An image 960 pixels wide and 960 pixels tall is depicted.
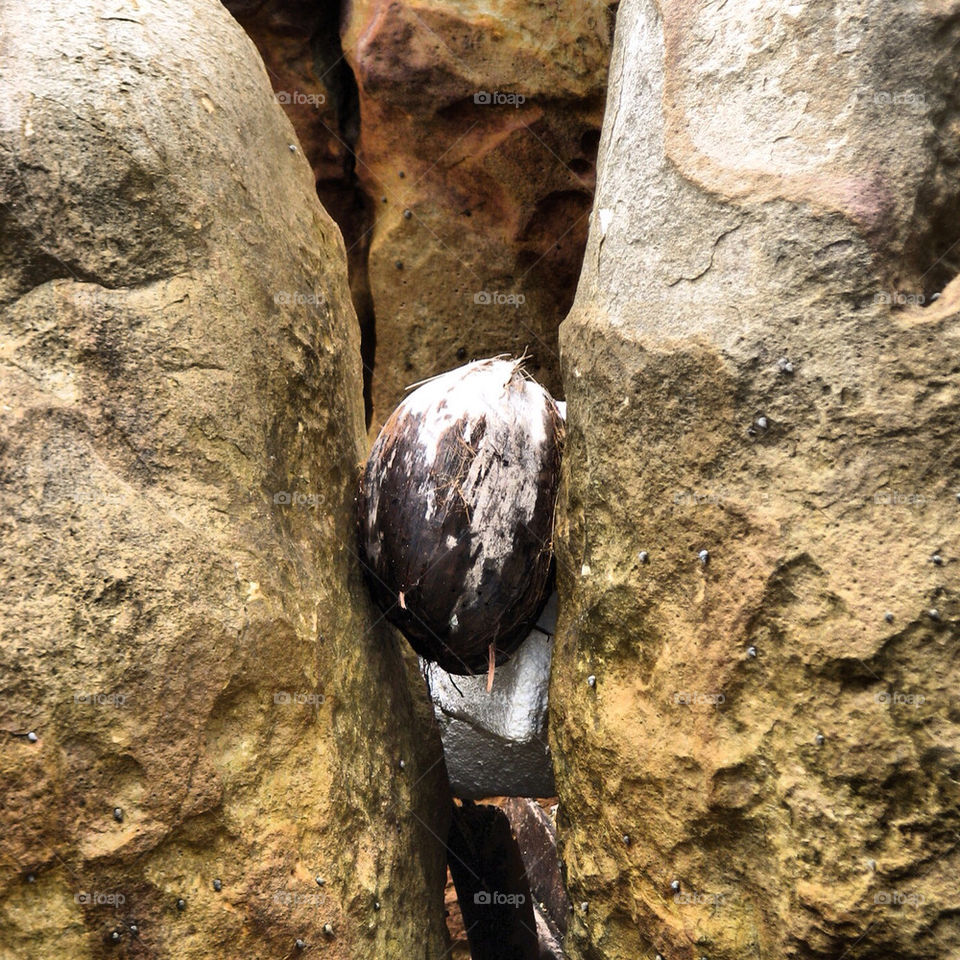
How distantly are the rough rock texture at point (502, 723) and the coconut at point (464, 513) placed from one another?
0.16 metres

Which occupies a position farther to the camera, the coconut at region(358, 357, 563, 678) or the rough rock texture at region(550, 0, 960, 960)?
the coconut at region(358, 357, 563, 678)

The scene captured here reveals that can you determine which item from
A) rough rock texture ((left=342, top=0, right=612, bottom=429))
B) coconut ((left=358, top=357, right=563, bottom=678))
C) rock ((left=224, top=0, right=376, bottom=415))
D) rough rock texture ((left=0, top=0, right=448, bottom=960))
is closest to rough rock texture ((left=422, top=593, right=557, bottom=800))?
coconut ((left=358, top=357, right=563, bottom=678))

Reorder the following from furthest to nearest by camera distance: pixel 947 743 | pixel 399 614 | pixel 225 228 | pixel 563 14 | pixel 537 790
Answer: pixel 563 14 < pixel 537 790 < pixel 399 614 < pixel 225 228 < pixel 947 743

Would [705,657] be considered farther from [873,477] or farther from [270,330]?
[270,330]

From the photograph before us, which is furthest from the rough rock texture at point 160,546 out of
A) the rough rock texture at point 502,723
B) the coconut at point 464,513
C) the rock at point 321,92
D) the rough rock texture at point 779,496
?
the rock at point 321,92

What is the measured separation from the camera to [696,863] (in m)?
2.29

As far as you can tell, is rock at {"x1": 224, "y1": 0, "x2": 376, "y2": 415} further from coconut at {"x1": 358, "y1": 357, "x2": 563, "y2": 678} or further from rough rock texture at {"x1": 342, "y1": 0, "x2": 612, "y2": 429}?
coconut at {"x1": 358, "y1": 357, "x2": 563, "y2": 678}

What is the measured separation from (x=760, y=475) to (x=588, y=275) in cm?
73

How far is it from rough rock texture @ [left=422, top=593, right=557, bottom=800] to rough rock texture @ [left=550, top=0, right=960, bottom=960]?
0.50 meters

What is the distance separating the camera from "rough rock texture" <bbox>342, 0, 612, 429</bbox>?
3.80 metres

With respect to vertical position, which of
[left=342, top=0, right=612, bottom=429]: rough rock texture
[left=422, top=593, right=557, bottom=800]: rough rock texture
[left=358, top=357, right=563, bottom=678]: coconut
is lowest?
[left=422, top=593, right=557, bottom=800]: rough rock texture

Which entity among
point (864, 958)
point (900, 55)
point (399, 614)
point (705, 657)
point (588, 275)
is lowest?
point (864, 958)

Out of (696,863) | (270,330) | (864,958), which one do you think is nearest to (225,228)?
(270,330)

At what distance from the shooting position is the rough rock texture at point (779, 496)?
2.04 metres
